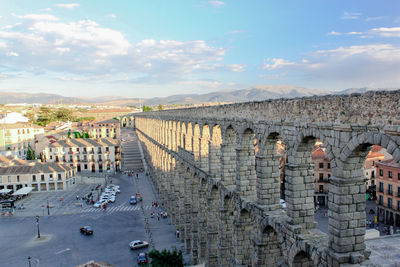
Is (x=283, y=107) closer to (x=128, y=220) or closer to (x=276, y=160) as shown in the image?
(x=276, y=160)

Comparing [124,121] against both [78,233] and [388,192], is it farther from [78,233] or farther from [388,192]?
[388,192]

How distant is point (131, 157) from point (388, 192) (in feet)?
228

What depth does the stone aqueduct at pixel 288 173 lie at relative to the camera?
10766mm

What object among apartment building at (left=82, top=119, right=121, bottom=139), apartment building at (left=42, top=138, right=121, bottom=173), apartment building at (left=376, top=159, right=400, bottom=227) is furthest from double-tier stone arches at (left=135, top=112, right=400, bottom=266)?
apartment building at (left=82, top=119, right=121, bottom=139)

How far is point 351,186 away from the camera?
36.8ft

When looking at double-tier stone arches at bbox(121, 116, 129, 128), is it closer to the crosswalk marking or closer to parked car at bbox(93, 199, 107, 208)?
parked car at bbox(93, 199, 107, 208)

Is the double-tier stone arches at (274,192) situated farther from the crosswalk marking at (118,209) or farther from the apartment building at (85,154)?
the apartment building at (85,154)

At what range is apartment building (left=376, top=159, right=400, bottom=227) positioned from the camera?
42219 mm

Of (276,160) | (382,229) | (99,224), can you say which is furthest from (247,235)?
(99,224)

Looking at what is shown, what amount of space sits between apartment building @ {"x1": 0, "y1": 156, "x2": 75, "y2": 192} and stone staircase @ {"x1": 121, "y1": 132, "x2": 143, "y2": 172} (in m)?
19.0

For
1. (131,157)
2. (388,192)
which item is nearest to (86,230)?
(388,192)

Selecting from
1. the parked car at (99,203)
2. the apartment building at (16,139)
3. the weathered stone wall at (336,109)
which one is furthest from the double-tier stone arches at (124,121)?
the weathered stone wall at (336,109)

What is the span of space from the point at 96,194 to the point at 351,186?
5764 centimetres

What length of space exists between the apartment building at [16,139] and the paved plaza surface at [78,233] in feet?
128
